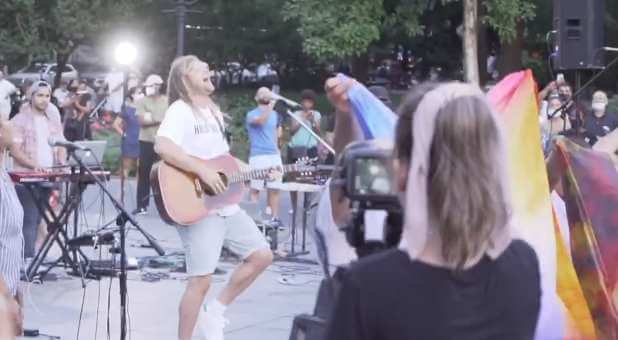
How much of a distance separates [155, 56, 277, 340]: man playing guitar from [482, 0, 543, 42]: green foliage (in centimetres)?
1583

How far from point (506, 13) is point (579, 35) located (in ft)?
39.8

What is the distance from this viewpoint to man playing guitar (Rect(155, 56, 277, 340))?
6922mm

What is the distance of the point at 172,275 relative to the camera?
10727 millimetres

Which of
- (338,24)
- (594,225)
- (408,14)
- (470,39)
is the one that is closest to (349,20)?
(338,24)

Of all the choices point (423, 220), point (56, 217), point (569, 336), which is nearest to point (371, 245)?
point (423, 220)

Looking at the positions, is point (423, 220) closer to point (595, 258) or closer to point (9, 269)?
point (595, 258)

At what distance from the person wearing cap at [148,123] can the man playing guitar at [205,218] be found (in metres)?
7.09

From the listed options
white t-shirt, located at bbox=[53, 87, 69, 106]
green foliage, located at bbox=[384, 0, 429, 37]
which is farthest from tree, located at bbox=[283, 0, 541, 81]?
Answer: white t-shirt, located at bbox=[53, 87, 69, 106]

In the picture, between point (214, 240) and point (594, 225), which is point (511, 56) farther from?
point (594, 225)

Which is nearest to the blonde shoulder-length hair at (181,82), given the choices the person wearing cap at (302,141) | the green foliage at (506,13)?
the person wearing cap at (302,141)

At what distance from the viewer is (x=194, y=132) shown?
7.08m

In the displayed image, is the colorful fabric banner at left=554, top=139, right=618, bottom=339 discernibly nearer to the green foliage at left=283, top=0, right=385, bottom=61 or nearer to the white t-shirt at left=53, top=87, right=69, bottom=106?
the green foliage at left=283, top=0, right=385, bottom=61

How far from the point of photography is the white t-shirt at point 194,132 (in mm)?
7004

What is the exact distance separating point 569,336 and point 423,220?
84.0 inches
